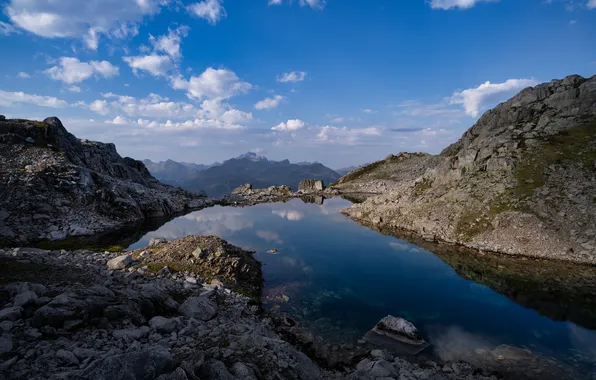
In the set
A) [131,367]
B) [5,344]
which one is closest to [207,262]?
[5,344]

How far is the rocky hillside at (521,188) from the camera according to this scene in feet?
136

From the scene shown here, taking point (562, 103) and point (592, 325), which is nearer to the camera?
point (592, 325)

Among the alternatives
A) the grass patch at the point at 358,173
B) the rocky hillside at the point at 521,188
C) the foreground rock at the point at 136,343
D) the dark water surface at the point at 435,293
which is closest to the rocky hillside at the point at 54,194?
the dark water surface at the point at 435,293

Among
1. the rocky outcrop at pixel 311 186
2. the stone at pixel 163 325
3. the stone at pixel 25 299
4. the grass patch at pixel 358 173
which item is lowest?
the stone at pixel 163 325

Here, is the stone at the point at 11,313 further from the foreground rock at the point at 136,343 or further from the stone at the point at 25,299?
the stone at the point at 25,299

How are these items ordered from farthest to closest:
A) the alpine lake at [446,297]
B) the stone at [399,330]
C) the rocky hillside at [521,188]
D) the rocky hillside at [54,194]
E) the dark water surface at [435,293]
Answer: the rocky hillside at [54,194] < the rocky hillside at [521,188] < the dark water surface at [435,293] < the stone at [399,330] < the alpine lake at [446,297]

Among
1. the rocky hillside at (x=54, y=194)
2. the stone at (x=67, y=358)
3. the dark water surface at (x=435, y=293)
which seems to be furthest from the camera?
the rocky hillside at (x=54, y=194)

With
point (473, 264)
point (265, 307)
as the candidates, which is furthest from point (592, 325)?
point (265, 307)

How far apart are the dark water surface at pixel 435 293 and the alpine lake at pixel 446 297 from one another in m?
0.09

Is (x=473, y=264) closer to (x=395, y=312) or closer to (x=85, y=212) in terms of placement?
(x=395, y=312)

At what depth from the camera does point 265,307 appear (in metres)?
27.5

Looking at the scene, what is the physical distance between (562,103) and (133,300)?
8785 cm

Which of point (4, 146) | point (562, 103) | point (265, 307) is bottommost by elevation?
point (265, 307)

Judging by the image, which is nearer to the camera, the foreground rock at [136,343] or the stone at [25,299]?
the foreground rock at [136,343]
